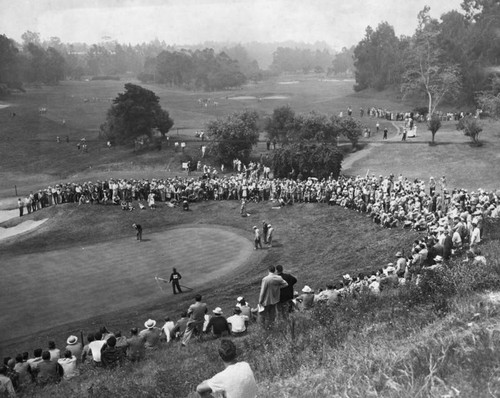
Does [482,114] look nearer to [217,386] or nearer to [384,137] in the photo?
[384,137]

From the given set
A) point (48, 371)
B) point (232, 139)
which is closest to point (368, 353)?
point (48, 371)

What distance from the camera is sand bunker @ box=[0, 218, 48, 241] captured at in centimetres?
4026

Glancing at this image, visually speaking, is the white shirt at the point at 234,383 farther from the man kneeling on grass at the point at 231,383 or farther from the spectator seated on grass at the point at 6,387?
the spectator seated on grass at the point at 6,387

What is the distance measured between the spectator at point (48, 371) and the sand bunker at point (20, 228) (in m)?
27.3

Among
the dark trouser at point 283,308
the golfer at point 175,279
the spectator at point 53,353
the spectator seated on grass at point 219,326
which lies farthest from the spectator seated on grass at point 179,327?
the golfer at point 175,279

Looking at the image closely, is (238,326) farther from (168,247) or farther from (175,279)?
(168,247)

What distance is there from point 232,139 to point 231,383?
5535 cm

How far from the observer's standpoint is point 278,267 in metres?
16.2

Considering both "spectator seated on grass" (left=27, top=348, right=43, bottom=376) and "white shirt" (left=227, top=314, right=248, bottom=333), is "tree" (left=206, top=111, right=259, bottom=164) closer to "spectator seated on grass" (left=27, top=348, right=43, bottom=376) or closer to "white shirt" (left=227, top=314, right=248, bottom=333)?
"white shirt" (left=227, top=314, right=248, bottom=333)

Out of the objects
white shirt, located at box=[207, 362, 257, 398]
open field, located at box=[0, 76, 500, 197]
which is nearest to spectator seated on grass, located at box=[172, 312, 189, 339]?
white shirt, located at box=[207, 362, 257, 398]

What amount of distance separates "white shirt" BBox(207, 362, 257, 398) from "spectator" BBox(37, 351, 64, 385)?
967 centimetres

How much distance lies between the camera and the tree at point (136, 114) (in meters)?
72.5

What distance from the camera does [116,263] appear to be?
30469mm

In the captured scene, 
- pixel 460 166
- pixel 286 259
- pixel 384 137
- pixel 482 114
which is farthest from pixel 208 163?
pixel 482 114
